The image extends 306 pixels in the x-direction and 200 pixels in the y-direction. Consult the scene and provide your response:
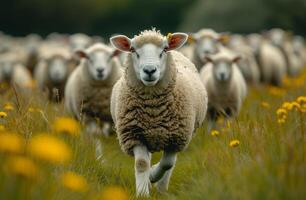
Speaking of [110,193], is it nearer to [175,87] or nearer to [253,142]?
[253,142]

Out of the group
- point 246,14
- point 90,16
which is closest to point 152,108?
point 246,14

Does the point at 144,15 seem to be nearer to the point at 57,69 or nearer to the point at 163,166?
the point at 57,69

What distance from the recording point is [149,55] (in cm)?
533

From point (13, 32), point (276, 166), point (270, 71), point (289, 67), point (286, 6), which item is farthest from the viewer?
point (13, 32)

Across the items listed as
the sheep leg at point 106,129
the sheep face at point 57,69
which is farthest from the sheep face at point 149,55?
the sheep face at point 57,69

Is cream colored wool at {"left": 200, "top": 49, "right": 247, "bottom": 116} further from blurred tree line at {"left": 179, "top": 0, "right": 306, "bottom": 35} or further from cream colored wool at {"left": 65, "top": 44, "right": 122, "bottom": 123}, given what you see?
blurred tree line at {"left": 179, "top": 0, "right": 306, "bottom": 35}

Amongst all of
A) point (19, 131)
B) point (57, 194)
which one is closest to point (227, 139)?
point (19, 131)

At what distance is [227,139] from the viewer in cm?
543

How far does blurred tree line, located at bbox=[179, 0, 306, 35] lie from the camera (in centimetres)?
2805

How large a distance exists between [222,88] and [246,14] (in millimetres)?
20589

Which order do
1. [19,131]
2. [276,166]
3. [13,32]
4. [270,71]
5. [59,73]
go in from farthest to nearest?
1. [13,32]
2. [270,71]
3. [59,73]
4. [19,131]
5. [276,166]

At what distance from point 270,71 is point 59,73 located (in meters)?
5.41

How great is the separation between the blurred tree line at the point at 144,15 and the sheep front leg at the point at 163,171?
2200cm

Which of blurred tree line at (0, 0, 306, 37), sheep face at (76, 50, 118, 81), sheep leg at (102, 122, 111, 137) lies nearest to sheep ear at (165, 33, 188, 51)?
sheep face at (76, 50, 118, 81)
